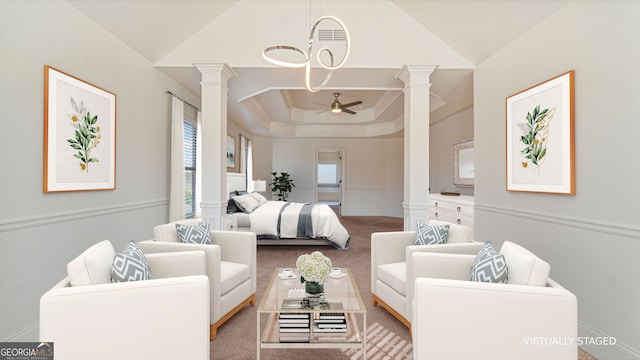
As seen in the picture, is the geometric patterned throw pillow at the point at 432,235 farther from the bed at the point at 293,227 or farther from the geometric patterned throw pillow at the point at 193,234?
the bed at the point at 293,227

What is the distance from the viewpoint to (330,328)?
198cm

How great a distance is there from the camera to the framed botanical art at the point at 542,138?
7.84 ft

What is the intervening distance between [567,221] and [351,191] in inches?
272

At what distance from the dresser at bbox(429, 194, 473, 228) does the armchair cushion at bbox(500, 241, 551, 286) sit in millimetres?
2566

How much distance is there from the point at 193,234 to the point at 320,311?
142 cm

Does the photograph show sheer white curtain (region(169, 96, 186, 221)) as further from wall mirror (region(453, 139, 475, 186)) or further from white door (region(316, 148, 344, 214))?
white door (region(316, 148, 344, 214))

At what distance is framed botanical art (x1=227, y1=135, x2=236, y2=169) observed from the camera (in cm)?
624

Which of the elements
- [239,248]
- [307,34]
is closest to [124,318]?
[239,248]

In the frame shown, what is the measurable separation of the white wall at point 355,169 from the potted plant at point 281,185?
30cm

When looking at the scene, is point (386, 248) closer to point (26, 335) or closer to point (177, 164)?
point (26, 335)

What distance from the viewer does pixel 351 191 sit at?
922cm

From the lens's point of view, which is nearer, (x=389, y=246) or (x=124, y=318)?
(x=124, y=318)

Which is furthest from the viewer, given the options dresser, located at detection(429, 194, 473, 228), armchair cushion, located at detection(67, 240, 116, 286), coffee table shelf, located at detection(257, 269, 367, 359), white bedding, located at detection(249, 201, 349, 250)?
white bedding, located at detection(249, 201, 349, 250)

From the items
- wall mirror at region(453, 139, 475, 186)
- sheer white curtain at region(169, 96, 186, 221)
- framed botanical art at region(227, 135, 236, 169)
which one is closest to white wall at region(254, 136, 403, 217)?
framed botanical art at region(227, 135, 236, 169)
